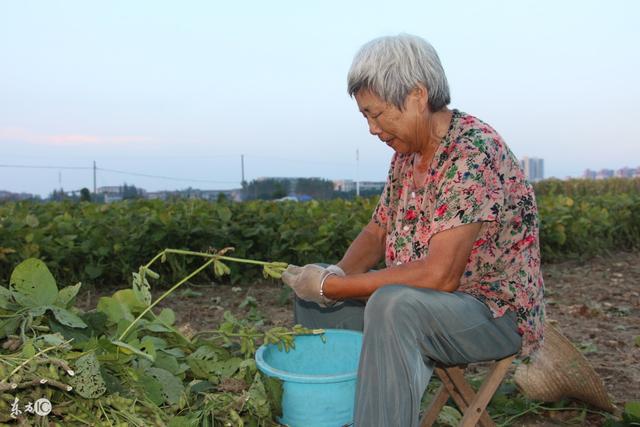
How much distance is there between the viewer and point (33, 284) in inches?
81.0

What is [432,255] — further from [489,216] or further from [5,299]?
[5,299]

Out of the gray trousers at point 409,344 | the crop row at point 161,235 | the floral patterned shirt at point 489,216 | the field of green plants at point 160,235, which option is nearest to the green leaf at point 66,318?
the gray trousers at point 409,344

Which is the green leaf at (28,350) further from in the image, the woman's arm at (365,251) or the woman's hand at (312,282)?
the woman's arm at (365,251)

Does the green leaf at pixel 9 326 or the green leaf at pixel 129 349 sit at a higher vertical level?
the green leaf at pixel 9 326

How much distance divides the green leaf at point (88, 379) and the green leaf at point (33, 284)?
1.67 feet

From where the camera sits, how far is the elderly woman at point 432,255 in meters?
1.62

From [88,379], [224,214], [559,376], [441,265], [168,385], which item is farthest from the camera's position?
[224,214]

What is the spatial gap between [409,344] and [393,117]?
687mm

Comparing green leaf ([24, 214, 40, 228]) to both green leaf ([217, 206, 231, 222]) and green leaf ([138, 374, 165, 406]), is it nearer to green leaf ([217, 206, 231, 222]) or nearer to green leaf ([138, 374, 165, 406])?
green leaf ([217, 206, 231, 222])

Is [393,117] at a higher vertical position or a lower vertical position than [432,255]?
higher

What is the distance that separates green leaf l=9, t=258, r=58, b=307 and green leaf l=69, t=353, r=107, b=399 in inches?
20.0

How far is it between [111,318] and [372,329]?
1.09 meters

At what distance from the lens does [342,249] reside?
214 inches

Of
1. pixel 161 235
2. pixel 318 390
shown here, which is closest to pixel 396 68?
pixel 318 390
